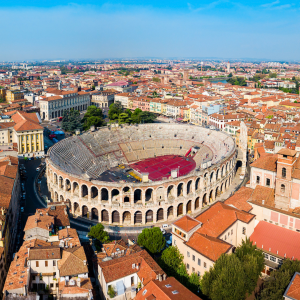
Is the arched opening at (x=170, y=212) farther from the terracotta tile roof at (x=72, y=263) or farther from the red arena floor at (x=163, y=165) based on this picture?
the terracotta tile roof at (x=72, y=263)

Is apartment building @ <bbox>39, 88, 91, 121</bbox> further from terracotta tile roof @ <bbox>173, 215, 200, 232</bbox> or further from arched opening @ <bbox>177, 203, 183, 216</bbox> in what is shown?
terracotta tile roof @ <bbox>173, 215, 200, 232</bbox>

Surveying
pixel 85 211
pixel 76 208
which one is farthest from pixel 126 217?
pixel 76 208

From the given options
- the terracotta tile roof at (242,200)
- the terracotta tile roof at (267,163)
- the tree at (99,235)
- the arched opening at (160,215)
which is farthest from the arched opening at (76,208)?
the terracotta tile roof at (267,163)

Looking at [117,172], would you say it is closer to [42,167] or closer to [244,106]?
[42,167]

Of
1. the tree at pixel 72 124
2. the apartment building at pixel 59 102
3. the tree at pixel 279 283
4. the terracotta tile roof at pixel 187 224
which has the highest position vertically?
the apartment building at pixel 59 102

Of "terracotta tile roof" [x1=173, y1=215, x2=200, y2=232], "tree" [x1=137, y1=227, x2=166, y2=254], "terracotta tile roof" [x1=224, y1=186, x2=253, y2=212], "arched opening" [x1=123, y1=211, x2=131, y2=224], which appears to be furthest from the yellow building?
"terracotta tile roof" [x1=173, y1=215, x2=200, y2=232]
